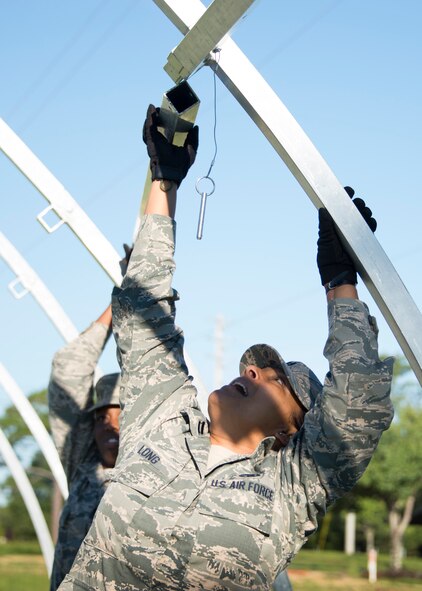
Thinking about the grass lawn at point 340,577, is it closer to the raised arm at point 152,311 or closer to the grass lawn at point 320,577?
the grass lawn at point 320,577

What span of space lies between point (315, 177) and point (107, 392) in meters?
2.22

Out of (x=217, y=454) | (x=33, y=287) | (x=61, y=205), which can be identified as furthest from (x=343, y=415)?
(x=33, y=287)

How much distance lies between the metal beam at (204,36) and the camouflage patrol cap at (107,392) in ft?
6.53

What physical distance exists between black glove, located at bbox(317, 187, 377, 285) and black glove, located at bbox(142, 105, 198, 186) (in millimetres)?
582

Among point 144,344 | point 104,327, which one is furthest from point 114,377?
point 144,344

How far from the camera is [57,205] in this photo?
5105 millimetres

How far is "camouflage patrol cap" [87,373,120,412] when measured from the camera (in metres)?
4.79

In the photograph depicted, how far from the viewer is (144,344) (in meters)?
3.23

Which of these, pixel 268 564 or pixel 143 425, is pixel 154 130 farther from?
pixel 268 564

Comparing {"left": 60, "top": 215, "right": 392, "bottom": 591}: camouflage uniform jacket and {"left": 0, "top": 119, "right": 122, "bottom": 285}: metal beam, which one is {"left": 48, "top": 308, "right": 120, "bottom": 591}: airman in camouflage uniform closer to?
{"left": 0, "top": 119, "right": 122, "bottom": 285}: metal beam

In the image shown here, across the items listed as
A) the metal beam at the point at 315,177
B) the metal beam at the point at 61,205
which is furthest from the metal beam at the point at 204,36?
the metal beam at the point at 61,205

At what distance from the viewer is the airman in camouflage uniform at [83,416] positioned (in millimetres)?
4664

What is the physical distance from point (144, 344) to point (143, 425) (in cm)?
29

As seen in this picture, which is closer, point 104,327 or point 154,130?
point 154,130
